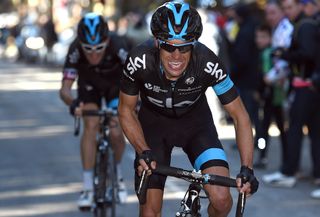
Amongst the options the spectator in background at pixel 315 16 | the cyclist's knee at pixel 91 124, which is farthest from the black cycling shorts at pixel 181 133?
the spectator in background at pixel 315 16

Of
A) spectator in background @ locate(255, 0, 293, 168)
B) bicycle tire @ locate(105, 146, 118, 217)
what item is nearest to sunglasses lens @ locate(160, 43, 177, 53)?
bicycle tire @ locate(105, 146, 118, 217)

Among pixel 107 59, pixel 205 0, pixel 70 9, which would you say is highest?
pixel 107 59

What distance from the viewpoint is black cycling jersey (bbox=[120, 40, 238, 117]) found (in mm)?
6078

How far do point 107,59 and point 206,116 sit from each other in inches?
99.9

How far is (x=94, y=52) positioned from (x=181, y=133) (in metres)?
2.32

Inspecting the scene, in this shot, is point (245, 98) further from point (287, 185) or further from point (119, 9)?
point (119, 9)

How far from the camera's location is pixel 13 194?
1040 cm

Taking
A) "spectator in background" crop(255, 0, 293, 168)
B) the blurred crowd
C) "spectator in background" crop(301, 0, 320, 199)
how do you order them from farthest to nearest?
"spectator in background" crop(255, 0, 293, 168), the blurred crowd, "spectator in background" crop(301, 0, 320, 199)

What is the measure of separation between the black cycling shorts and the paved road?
2728 millimetres

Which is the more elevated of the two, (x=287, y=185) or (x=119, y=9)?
(x=287, y=185)

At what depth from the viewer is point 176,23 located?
5.80 meters

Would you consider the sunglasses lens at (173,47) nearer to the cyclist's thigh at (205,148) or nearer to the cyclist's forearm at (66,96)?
the cyclist's thigh at (205,148)

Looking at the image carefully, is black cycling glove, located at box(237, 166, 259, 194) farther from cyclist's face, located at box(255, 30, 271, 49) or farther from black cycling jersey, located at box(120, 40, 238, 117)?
cyclist's face, located at box(255, 30, 271, 49)


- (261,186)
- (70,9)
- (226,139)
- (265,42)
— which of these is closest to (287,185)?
(261,186)
